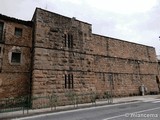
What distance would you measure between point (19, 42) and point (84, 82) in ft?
22.6

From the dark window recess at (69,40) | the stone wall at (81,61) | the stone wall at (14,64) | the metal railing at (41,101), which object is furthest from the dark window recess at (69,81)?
the stone wall at (14,64)

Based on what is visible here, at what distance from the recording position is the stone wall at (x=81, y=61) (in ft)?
41.4

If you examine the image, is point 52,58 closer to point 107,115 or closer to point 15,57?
point 15,57

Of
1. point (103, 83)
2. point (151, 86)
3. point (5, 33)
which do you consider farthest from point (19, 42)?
point (151, 86)

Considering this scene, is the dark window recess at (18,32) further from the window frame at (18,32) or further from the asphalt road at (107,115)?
the asphalt road at (107,115)

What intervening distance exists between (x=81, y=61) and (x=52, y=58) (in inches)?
118

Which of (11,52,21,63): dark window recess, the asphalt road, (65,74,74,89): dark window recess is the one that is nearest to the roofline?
(11,52,21,63): dark window recess

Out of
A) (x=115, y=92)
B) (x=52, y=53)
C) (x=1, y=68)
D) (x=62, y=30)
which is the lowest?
(x=115, y=92)

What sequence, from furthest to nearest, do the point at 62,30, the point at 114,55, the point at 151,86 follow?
the point at 151,86
the point at 114,55
the point at 62,30

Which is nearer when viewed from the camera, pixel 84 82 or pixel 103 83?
pixel 84 82

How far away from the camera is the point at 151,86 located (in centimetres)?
2169

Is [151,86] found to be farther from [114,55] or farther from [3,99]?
[3,99]

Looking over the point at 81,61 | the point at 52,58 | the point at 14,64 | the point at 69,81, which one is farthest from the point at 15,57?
the point at 81,61

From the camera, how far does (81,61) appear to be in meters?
14.7
